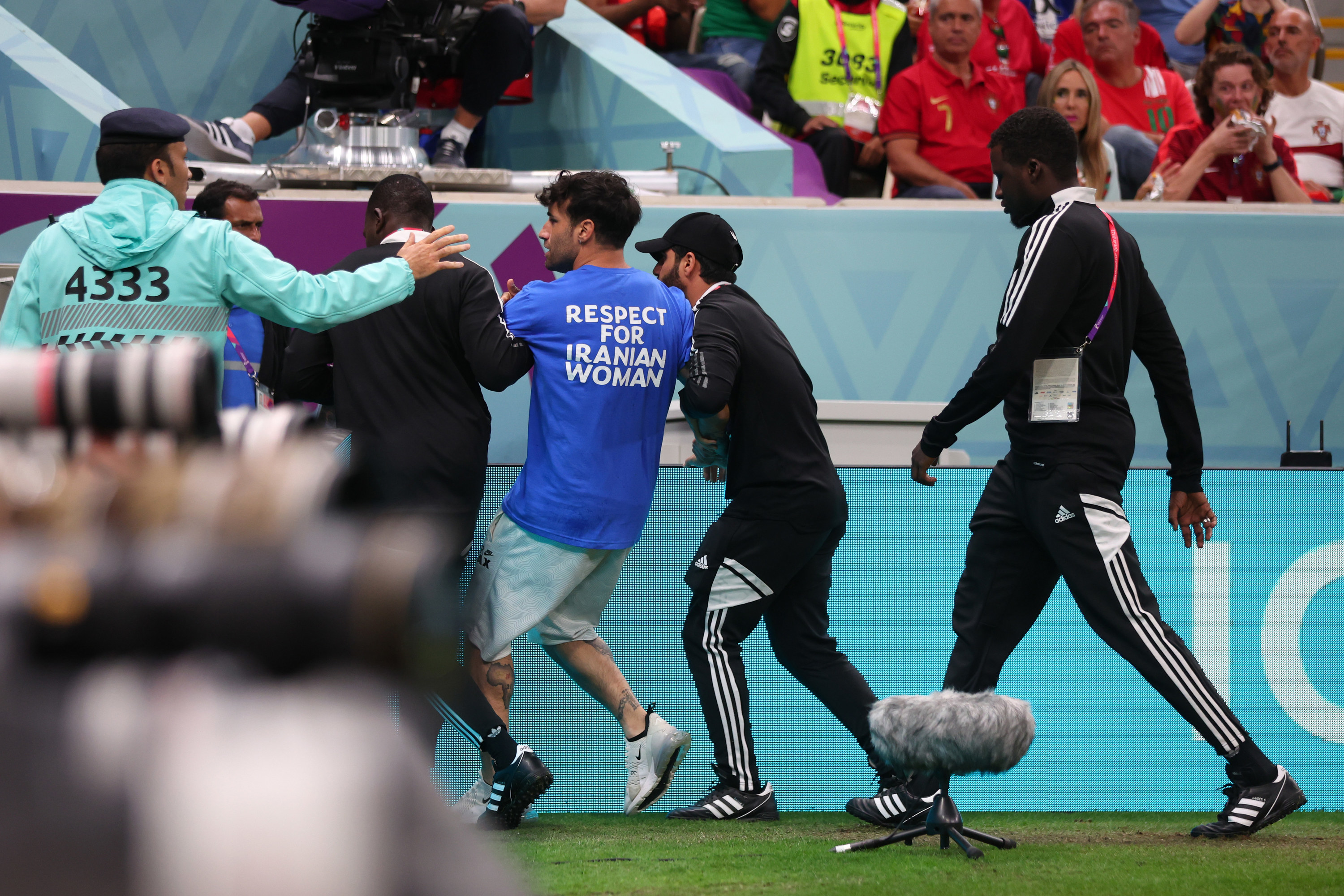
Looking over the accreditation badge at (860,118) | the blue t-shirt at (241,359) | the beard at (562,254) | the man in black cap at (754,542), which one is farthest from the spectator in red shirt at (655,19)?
the beard at (562,254)

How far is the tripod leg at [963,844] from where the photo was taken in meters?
3.30

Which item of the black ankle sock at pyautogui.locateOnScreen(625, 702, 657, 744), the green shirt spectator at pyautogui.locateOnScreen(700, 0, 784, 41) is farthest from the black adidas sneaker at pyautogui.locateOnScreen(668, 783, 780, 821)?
the green shirt spectator at pyautogui.locateOnScreen(700, 0, 784, 41)

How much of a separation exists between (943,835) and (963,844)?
68mm

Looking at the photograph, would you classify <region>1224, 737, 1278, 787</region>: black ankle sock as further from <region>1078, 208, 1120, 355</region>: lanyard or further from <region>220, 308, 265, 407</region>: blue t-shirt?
<region>220, 308, 265, 407</region>: blue t-shirt

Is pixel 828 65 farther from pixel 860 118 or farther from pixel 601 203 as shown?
pixel 601 203

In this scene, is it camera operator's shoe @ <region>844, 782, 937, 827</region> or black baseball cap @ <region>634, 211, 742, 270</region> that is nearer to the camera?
camera operator's shoe @ <region>844, 782, 937, 827</region>

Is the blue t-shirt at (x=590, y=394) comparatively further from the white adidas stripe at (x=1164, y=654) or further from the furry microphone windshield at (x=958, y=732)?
the white adidas stripe at (x=1164, y=654)

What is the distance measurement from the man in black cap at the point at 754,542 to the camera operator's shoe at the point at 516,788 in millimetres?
436

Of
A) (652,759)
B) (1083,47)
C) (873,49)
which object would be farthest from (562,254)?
(1083,47)

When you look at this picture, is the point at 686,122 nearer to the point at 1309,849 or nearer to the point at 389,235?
the point at 389,235

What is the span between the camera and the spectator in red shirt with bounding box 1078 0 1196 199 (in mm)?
7559

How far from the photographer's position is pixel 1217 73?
21.7ft

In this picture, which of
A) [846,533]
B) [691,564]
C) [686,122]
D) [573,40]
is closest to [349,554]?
[691,564]

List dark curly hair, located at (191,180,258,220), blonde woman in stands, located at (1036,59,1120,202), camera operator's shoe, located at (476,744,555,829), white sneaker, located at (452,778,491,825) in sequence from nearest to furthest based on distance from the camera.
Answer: camera operator's shoe, located at (476,744,555,829)
white sneaker, located at (452,778,491,825)
dark curly hair, located at (191,180,258,220)
blonde woman in stands, located at (1036,59,1120,202)
